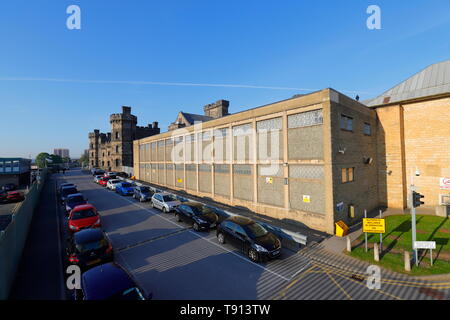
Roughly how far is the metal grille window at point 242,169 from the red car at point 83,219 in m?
11.6

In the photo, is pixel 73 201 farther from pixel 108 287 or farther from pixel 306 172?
pixel 306 172

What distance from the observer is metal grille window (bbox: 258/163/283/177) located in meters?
16.0

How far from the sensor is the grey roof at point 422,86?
17.4 meters

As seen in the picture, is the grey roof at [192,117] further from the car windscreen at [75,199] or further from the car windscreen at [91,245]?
the car windscreen at [91,245]

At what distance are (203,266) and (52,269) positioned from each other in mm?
6440

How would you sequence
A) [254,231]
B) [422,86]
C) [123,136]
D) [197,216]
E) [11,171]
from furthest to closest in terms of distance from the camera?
[123,136]
[11,171]
[422,86]
[197,216]
[254,231]

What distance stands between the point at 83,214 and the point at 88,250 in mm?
5535

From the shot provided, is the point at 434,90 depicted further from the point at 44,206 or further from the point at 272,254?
the point at 44,206

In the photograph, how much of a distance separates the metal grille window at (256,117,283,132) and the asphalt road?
29.0 ft

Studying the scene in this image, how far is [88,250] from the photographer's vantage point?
8.50 meters

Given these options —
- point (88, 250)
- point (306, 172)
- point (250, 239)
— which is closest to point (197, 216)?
point (250, 239)

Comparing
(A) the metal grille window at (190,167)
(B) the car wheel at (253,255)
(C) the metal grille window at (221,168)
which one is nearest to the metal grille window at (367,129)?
(C) the metal grille window at (221,168)
